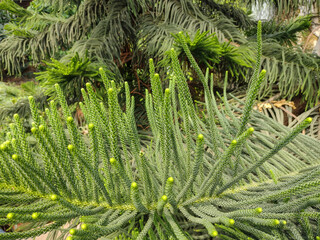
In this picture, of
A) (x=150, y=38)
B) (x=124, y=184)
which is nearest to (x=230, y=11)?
(x=150, y=38)

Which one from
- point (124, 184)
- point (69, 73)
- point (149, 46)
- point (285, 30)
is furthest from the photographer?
point (285, 30)

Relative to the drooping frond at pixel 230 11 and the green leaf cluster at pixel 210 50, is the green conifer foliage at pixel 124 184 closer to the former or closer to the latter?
the green leaf cluster at pixel 210 50

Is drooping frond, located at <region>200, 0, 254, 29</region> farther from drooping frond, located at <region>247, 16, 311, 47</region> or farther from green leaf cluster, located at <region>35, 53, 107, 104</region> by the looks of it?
green leaf cluster, located at <region>35, 53, 107, 104</region>

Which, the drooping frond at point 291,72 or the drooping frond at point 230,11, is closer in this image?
the drooping frond at point 291,72

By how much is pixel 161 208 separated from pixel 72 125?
0.10 metres

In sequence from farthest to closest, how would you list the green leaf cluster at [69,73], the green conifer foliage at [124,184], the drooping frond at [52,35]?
the drooping frond at [52,35] → the green leaf cluster at [69,73] → the green conifer foliage at [124,184]

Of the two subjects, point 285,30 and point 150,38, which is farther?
point 285,30

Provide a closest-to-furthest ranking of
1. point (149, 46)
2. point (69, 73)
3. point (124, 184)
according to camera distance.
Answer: point (124, 184) < point (69, 73) < point (149, 46)

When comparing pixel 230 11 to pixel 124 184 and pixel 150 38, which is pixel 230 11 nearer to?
pixel 150 38

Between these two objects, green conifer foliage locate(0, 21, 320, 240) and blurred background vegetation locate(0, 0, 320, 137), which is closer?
green conifer foliage locate(0, 21, 320, 240)

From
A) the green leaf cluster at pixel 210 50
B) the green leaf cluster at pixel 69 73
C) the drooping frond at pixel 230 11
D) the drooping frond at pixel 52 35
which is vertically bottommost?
the green leaf cluster at pixel 210 50

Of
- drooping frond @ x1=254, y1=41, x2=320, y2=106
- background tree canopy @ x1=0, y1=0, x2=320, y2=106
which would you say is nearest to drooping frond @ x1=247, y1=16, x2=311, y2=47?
background tree canopy @ x1=0, y1=0, x2=320, y2=106

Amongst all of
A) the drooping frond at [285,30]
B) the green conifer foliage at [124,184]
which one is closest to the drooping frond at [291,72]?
the drooping frond at [285,30]

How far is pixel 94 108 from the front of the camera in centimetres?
21
